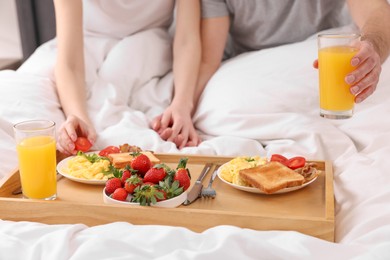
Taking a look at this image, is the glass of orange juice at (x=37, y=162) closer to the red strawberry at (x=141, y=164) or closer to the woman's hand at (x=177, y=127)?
the red strawberry at (x=141, y=164)

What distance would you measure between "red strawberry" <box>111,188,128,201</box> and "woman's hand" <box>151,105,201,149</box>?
0.52m

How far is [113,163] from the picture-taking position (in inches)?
56.9

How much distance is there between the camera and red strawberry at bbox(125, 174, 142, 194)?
1245 millimetres

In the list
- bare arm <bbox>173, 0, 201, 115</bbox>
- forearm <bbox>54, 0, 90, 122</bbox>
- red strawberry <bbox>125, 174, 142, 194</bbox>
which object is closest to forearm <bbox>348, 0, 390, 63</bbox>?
bare arm <bbox>173, 0, 201, 115</bbox>

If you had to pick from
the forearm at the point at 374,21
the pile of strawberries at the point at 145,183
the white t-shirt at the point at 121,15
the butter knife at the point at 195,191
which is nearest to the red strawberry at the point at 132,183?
the pile of strawberries at the point at 145,183

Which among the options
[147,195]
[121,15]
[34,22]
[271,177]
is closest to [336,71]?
[271,177]

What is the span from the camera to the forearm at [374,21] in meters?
1.66

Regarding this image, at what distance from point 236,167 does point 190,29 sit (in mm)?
868

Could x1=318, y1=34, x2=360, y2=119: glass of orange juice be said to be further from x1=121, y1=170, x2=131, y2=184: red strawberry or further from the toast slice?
x1=121, y1=170, x2=131, y2=184: red strawberry

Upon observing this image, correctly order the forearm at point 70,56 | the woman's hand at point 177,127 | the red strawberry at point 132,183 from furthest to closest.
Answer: the forearm at point 70,56, the woman's hand at point 177,127, the red strawberry at point 132,183

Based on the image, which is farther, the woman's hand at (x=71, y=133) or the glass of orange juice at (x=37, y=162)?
the woman's hand at (x=71, y=133)

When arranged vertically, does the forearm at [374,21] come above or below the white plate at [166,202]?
above

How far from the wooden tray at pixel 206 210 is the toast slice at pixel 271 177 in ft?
0.11

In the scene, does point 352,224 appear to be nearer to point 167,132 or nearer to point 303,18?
point 167,132
